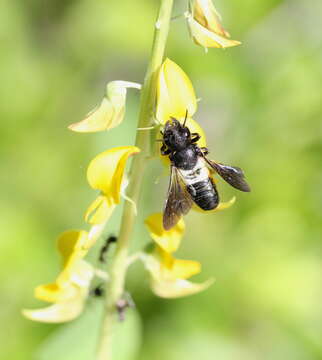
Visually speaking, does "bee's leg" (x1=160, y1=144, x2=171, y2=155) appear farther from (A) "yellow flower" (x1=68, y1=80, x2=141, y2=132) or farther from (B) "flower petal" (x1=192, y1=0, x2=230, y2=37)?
(B) "flower petal" (x1=192, y1=0, x2=230, y2=37)

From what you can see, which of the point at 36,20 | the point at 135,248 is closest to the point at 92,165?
the point at 135,248

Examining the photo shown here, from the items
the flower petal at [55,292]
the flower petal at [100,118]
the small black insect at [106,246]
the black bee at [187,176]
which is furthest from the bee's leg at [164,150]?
the flower petal at [55,292]

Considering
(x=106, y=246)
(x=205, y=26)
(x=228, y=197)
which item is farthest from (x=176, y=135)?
(x=228, y=197)

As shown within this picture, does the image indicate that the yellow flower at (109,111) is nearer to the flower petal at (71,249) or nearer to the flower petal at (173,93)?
the flower petal at (173,93)

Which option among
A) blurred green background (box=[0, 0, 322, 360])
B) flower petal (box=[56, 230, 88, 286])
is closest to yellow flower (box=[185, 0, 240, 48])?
flower petal (box=[56, 230, 88, 286])

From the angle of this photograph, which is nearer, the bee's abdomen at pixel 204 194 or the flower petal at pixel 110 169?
the flower petal at pixel 110 169

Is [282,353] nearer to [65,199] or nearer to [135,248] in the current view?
[135,248]

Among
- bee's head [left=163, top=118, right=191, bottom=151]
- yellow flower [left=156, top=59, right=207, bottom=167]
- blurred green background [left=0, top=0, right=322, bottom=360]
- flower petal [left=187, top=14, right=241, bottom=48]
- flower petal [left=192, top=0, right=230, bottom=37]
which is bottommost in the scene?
blurred green background [left=0, top=0, right=322, bottom=360]
